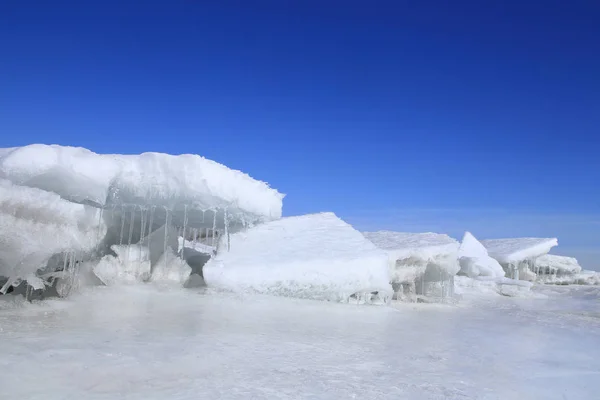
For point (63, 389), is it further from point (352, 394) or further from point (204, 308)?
point (204, 308)

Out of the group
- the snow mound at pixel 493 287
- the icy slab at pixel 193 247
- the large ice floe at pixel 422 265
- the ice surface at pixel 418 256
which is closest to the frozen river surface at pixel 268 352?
the ice surface at pixel 418 256

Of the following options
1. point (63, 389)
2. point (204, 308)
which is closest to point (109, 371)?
point (63, 389)

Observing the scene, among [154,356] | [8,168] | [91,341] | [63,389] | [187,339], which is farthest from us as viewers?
[8,168]

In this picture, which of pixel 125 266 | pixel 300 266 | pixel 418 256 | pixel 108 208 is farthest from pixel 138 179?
pixel 418 256

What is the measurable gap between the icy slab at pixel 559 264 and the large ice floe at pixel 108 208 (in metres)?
16.4

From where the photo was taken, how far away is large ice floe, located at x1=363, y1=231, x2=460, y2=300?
34.9 ft

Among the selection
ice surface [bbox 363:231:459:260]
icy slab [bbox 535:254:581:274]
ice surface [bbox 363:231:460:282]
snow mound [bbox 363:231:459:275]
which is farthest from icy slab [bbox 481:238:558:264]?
ice surface [bbox 363:231:460:282]

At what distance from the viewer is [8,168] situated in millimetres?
6691

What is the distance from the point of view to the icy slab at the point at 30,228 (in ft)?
21.8

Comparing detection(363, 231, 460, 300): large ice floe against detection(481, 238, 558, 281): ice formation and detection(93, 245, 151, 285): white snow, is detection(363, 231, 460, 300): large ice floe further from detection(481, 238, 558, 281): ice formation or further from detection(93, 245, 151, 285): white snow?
detection(481, 238, 558, 281): ice formation

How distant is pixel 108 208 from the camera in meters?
8.89

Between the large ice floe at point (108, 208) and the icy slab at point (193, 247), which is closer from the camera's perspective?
the large ice floe at point (108, 208)

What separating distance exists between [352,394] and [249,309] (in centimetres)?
381

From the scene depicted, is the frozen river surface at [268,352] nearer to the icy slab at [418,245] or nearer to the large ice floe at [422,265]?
the icy slab at [418,245]
